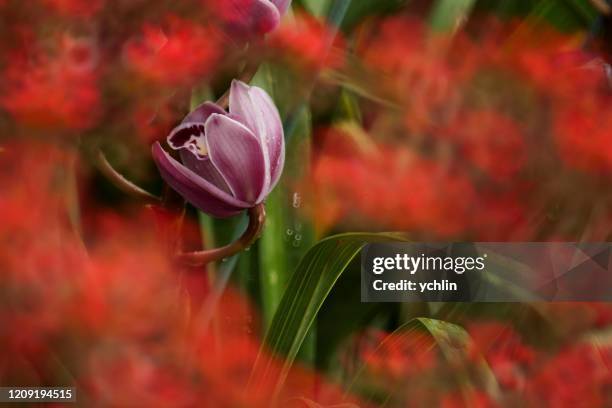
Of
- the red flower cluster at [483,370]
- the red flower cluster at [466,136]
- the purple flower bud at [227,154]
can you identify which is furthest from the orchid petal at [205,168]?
the red flower cluster at [483,370]

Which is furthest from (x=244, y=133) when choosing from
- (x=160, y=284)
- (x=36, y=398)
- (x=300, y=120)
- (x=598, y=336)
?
(x=598, y=336)

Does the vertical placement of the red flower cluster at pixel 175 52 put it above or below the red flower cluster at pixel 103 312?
above

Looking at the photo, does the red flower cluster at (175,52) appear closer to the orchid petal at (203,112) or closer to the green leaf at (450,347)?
the orchid petal at (203,112)

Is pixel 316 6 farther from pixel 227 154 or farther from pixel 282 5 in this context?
pixel 227 154

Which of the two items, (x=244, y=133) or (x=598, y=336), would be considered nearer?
(x=244, y=133)

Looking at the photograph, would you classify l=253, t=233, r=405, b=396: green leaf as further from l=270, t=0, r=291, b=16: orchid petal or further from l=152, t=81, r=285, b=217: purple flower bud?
l=270, t=0, r=291, b=16: orchid petal

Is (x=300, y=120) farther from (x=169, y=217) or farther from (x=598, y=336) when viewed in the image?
(x=598, y=336)
